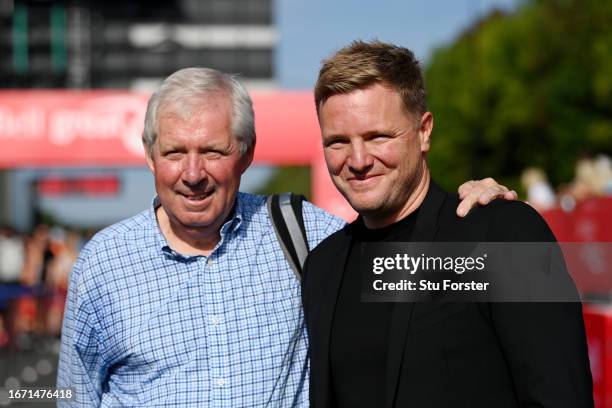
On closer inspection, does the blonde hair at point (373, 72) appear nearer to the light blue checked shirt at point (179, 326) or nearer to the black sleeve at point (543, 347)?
the black sleeve at point (543, 347)

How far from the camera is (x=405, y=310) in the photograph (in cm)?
245

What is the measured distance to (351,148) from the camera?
8.30 feet

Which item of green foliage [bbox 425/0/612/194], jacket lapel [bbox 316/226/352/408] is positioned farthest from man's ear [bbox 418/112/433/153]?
green foliage [bbox 425/0/612/194]

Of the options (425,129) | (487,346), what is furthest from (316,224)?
(487,346)

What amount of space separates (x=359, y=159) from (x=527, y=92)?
38.5 meters

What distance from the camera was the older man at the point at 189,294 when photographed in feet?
9.23

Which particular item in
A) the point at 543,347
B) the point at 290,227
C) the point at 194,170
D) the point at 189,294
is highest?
the point at 194,170

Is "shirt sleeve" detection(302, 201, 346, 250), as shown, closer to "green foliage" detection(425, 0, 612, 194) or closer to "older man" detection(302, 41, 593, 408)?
"older man" detection(302, 41, 593, 408)

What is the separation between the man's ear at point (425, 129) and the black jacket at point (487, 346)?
197 mm

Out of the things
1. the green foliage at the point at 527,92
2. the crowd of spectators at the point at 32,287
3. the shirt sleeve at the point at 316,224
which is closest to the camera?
the shirt sleeve at the point at 316,224

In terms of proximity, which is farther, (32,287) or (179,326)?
(32,287)

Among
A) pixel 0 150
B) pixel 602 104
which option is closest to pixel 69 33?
pixel 602 104

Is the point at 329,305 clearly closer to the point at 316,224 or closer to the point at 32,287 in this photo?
the point at 316,224

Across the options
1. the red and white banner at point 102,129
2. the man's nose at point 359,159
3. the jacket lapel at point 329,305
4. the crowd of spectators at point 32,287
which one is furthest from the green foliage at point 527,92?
the man's nose at point 359,159
